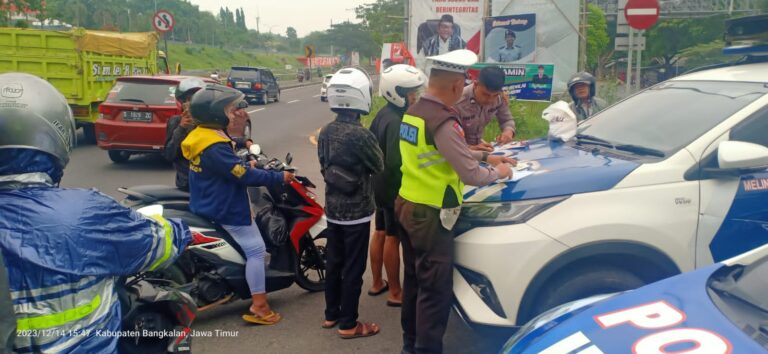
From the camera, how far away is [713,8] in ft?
81.0

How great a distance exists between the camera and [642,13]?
27.0 ft

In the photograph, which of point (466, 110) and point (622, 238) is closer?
point (622, 238)

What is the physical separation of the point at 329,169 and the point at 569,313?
78.4 inches

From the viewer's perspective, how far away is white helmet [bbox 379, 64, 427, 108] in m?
4.28

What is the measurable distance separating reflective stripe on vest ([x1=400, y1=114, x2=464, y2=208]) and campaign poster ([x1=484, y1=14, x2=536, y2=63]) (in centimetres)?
1044

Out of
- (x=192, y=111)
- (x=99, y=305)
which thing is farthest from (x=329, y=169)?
(x=99, y=305)

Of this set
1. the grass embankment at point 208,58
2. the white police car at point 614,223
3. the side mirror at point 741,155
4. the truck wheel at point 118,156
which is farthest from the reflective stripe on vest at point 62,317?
the grass embankment at point 208,58

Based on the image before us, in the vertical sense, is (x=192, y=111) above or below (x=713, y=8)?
below

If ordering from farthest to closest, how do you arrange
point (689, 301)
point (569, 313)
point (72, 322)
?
point (569, 313) → point (689, 301) → point (72, 322)

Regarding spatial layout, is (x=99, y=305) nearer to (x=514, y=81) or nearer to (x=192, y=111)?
(x=192, y=111)

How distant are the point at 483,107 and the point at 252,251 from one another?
6.87 feet

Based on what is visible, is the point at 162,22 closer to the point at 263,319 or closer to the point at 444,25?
the point at 444,25

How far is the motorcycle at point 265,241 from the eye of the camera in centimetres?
412

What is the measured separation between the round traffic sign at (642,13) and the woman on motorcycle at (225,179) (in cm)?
608
